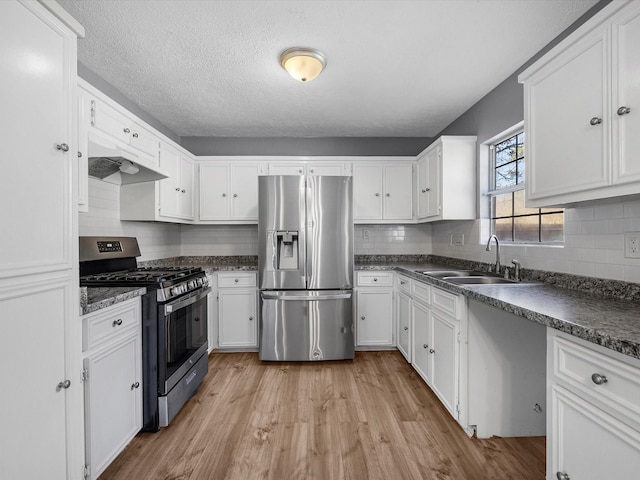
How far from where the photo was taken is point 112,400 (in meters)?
1.59

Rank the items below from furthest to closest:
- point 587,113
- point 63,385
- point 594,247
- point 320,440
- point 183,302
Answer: point 183,302 < point 320,440 < point 594,247 < point 587,113 < point 63,385

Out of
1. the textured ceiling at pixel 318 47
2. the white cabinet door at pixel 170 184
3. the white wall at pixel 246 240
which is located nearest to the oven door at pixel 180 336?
the white cabinet door at pixel 170 184

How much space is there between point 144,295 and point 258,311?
142 cm

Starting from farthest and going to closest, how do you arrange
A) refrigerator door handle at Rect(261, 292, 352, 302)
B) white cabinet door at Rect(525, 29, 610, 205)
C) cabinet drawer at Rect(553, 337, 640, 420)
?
1. refrigerator door handle at Rect(261, 292, 352, 302)
2. white cabinet door at Rect(525, 29, 610, 205)
3. cabinet drawer at Rect(553, 337, 640, 420)

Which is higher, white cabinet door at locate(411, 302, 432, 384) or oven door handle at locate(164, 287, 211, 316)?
oven door handle at locate(164, 287, 211, 316)

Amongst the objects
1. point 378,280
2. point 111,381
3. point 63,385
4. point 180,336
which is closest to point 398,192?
point 378,280

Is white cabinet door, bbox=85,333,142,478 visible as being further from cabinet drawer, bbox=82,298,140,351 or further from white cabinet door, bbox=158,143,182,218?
white cabinet door, bbox=158,143,182,218

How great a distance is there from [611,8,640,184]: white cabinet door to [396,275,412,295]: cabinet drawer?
1.78 meters

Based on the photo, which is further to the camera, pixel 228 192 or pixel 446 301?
pixel 228 192

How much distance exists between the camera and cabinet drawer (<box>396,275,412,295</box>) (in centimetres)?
286

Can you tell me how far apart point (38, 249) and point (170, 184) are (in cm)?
204

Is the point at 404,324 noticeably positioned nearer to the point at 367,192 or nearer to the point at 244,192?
the point at 367,192

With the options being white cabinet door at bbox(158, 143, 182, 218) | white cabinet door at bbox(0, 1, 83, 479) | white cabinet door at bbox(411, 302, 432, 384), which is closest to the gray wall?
white cabinet door at bbox(158, 143, 182, 218)

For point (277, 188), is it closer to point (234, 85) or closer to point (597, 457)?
point (234, 85)
